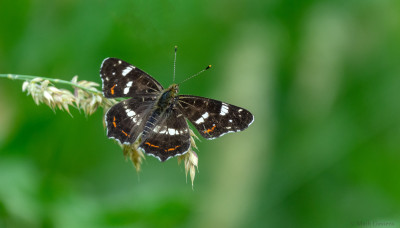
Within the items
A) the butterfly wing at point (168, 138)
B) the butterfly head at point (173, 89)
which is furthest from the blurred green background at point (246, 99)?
the butterfly head at point (173, 89)

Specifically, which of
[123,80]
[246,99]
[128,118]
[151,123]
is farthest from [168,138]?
[246,99]

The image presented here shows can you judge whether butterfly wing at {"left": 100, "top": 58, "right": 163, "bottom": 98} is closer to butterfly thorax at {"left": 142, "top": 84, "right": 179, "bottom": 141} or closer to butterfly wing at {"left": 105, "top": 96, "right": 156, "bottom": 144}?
butterfly wing at {"left": 105, "top": 96, "right": 156, "bottom": 144}

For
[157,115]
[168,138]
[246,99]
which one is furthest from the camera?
[246,99]

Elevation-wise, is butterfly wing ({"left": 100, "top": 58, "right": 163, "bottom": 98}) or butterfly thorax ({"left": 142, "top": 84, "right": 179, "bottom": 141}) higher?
butterfly wing ({"left": 100, "top": 58, "right": 163, "bottom": 98})

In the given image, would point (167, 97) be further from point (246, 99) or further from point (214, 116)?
point (246, 99)

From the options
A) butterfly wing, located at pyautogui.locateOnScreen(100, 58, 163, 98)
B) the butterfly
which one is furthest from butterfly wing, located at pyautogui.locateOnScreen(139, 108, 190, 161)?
butterfly wing, located at pyautogui.locateOnScreen(100, 58, 163, 98)

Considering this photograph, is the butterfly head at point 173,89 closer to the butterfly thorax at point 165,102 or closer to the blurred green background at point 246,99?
the butterfly thorax at point 165,102
